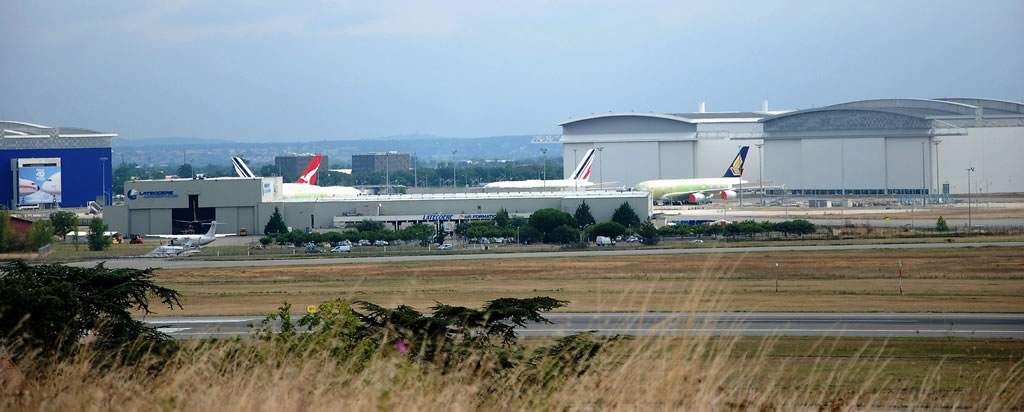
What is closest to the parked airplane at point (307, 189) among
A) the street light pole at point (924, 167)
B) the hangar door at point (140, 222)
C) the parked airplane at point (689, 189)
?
the hangar door at point (140, 222)

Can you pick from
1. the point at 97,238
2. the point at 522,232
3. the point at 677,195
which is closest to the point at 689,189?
the point at 677,195

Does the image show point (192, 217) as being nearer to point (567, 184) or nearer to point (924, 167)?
point (567, 184)

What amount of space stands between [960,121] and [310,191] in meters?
75.9

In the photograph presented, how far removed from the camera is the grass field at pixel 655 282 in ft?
107

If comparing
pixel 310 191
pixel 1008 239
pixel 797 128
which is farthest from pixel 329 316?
pixel 797 128

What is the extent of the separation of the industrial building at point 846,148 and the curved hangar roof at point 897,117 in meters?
0.11

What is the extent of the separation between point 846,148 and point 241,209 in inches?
2684

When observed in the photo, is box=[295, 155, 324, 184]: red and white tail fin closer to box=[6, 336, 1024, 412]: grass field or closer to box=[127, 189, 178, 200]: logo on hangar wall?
box=[127, 189, 178, 200]: logo on hangar wall

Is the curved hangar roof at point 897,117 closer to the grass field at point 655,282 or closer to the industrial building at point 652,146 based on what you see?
the industrial building at point 652,146

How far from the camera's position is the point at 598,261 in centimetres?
4984

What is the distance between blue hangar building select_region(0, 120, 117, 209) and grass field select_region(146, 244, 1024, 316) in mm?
68783

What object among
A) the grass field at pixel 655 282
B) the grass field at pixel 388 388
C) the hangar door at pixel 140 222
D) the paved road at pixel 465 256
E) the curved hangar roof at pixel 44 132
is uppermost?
the curved hangar roof at pixel 44 132

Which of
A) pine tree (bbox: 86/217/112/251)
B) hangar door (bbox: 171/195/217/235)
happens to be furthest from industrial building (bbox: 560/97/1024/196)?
pine tree (bbox: 86/217/112/251)

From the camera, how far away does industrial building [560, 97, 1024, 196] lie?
107938 mm
